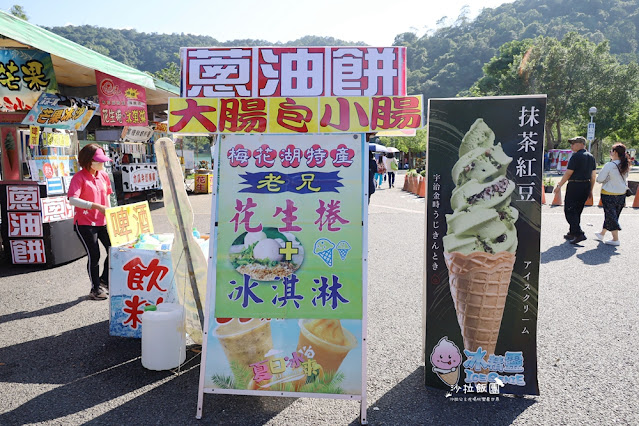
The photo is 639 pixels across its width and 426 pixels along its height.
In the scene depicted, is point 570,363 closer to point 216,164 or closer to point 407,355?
point 407,355

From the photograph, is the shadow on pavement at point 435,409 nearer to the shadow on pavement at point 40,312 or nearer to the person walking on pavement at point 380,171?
the shadow on pavement at point 40,312

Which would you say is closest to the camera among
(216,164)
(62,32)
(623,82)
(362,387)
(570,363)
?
(362,387)

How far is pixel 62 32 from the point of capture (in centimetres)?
7094

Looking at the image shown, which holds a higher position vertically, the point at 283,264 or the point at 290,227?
the point at 290,227

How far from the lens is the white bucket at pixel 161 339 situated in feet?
11.6

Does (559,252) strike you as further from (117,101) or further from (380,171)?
(380,171)

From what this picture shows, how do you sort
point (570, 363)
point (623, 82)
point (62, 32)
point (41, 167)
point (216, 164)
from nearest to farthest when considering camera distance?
point (216, 164) → point (570, 363) → point (41, 167) → point (623, 82) → point (62, 32)

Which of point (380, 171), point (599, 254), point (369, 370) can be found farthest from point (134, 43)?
point (369, 370)

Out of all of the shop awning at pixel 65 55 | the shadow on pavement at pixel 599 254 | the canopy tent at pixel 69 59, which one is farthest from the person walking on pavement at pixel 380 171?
the shadow on pavement at pixel 599 254

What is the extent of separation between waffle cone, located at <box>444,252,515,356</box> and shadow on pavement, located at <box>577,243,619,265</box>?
4.80 m

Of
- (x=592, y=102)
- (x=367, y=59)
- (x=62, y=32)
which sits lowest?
(x=367, y=59)

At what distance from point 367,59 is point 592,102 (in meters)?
43.9

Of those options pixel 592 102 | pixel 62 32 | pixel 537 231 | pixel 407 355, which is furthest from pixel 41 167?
A: pixel 62 32

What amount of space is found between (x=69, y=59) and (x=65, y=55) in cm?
7
